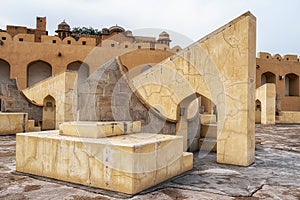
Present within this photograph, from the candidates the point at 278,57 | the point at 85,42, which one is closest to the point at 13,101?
the point at 85,42

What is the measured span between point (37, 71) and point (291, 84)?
22.9 metres

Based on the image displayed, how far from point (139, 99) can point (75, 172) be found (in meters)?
2.08

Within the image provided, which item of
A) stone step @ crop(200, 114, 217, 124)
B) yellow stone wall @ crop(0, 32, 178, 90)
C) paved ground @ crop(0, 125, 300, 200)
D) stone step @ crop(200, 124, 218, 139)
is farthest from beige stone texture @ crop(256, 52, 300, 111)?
paved ground @ crop(0, 125, 300, 200)

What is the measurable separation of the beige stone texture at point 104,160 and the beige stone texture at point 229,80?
1.50m

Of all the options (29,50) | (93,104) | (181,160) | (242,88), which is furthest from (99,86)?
(29,50)

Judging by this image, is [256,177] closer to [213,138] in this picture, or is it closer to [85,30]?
[213,138]

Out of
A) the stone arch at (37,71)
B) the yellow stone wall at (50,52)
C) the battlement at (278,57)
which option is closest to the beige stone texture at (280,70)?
the battlement at (278,57)

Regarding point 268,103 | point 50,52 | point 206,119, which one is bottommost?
point 206,119

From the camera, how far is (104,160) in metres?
3.90

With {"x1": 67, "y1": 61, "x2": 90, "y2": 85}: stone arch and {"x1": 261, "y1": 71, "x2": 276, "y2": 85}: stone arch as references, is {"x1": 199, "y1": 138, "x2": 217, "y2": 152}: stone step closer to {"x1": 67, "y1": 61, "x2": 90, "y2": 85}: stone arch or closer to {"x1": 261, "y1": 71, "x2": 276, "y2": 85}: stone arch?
{"x1": 67, "y1": 61, "x2": 90, "y2": 85}: stone arch

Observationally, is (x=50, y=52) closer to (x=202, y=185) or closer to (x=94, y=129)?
(x=94, y=129)

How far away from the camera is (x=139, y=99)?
18.8 ft

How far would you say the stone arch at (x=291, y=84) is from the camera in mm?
27097

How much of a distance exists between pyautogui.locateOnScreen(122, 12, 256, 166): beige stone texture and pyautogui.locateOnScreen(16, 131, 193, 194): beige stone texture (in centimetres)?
150
